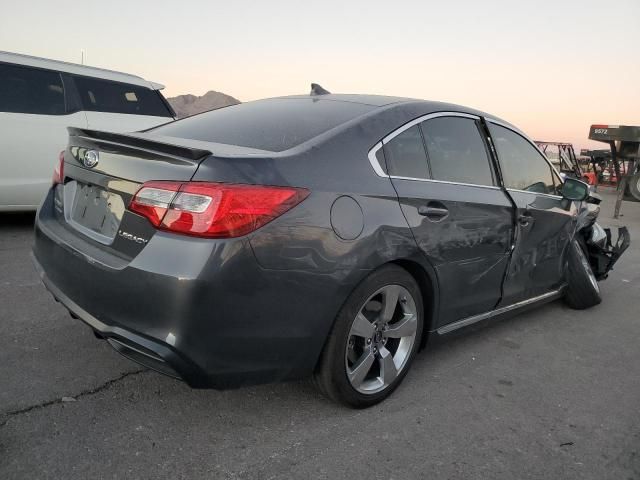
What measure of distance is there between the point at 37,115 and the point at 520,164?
4.84 m

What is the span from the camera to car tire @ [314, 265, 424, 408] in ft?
7.91

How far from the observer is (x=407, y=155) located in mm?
2746

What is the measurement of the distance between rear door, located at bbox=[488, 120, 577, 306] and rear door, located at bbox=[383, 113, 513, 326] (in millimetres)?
169

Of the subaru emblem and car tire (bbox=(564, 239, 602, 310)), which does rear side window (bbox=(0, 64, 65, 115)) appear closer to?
the subaru emblem

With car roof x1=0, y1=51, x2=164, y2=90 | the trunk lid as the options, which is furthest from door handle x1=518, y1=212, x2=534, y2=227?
car roof x1=0, y1=51, x2=164, y2=90

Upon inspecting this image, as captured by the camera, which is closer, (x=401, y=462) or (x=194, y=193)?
(x=194, y=193)

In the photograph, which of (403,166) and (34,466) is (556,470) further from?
(34,466)

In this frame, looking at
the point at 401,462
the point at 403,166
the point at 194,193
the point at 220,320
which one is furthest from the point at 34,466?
the point at 403,166

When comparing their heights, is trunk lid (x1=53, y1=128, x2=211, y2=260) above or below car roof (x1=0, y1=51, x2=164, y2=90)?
below

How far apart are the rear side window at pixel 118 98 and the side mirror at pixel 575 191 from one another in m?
4.90

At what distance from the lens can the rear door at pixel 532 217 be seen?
3.48 meters

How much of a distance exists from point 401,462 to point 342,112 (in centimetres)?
167

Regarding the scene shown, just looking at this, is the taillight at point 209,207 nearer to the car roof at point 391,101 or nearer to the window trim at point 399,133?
the window trim at point 399,133

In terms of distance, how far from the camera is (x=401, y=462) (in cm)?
225
